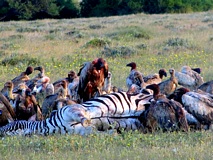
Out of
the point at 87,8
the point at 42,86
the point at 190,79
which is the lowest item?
the point at 87,8

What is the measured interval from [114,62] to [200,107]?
8.91 meters

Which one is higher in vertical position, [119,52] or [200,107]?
[200,107]

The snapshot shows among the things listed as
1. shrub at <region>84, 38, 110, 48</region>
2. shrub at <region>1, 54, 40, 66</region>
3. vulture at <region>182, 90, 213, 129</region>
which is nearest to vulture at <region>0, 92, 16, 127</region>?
vulture at <region>182, 90, 213, 129</region>

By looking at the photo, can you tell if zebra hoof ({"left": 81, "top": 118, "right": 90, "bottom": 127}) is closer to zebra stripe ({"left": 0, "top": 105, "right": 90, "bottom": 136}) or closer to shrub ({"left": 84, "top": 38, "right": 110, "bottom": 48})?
zebra stripe ({"left": 0, "top": 105, "right": 90, "bottom": 136})

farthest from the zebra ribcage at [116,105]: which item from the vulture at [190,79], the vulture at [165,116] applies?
the vulture at [190,79]

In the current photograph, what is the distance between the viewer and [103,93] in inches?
377

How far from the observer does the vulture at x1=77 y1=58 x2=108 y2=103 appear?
30.8ft

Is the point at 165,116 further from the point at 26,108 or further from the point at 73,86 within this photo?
the point at 73,86

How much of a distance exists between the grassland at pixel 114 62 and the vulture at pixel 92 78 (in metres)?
1.91

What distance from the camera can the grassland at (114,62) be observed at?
21.6ft

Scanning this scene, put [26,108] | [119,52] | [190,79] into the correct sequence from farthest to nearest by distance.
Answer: [119,52], [190,79], [26,108]

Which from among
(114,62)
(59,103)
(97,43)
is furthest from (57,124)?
(97,43)

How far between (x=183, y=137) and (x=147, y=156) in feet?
4.08

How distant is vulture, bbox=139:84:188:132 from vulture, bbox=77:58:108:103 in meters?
1.65
